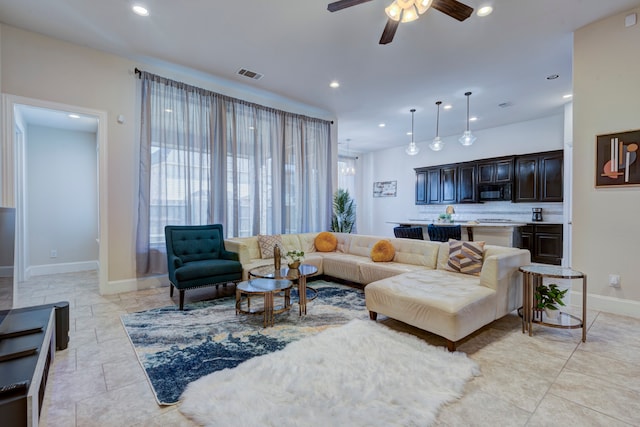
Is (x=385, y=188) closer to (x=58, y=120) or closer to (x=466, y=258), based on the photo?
(x=466, y=258)

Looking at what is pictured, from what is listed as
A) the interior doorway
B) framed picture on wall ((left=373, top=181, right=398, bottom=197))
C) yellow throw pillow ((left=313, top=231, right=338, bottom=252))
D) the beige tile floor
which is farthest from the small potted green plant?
framed picture on wall ((left=373, top=181, right=398, bottom=197))

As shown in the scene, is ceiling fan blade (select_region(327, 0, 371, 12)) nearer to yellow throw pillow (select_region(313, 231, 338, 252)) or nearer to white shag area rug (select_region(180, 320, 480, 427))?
white shag area rug (select_region(180, 320, 480, 427))

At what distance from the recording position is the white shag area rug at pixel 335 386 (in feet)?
5.32

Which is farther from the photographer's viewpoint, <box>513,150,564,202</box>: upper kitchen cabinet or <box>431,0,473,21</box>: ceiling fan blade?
<box>513,150,564,202</box>: upper kitchen cabinet

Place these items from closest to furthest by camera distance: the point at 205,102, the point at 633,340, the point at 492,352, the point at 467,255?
the point at 492,352, the point at 633,340, the point at 467,255, the point at 205,102

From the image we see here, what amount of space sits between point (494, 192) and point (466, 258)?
463 centimetres

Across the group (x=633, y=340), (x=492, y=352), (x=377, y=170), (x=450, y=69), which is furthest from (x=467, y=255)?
(x=377, y=170)

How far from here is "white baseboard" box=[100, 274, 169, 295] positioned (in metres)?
4.04

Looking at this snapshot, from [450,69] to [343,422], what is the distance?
15.0 feet

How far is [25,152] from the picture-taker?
5.00m

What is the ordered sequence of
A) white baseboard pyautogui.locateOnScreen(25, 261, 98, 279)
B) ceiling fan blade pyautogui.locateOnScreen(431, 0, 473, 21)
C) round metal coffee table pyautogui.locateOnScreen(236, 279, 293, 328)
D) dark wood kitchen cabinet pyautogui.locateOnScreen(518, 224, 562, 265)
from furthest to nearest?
dark wood kitchen cabinet pyautogui.locateOnScreen(518, 224, 562, 265) < white baseboard pyautogui.locateOnScreen(25, 261, 98, 279) < round metal coffee table pyautogui.locateOnScreen(236, 279, 293, 328) < ceiling fan blade pyautogui.locateOnScreen(431, 0, 473, 21)

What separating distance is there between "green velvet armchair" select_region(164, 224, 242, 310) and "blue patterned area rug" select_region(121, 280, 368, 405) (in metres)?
0.30

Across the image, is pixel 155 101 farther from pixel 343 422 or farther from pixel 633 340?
pixel 633 340

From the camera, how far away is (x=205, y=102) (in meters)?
4.73
